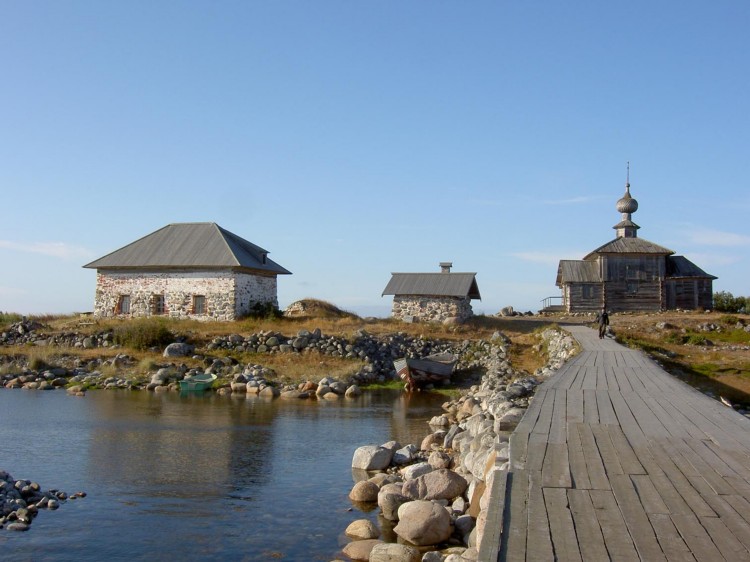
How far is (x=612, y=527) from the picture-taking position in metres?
5.41

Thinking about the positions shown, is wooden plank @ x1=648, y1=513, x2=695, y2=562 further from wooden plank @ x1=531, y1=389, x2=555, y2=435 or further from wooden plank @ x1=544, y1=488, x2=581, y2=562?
wooden plank @ x1=531, y1=389, x2=555, y2=435

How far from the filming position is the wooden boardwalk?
5055mm

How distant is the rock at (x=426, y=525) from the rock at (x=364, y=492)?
2.18 m

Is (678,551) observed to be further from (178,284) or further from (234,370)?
(178,284)

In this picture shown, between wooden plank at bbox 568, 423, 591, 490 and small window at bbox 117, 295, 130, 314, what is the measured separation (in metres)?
33.5

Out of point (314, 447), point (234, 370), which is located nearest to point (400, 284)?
point (234, 370)

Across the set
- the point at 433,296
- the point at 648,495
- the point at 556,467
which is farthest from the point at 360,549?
the point at 433,296

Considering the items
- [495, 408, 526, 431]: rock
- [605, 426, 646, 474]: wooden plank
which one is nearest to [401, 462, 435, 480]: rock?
[495, 408, 526, 431]: rock

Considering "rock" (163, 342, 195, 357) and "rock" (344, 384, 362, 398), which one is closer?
"rock" (344, 384, 362, 398)

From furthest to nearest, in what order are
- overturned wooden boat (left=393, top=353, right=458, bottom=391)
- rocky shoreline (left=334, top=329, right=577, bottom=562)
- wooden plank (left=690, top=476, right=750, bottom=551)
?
overturned wooden boat (left=393, top=353, right=458, bottom=391) → rocky shoreline (left=334, top=329, right=577, bottom=562) → wooden plank (left=690, top=476, right=750, bottom=551)

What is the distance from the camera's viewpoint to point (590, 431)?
920 cm

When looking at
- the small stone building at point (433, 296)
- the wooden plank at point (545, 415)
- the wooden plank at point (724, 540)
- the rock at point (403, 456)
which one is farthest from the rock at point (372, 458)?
the small stone building at point (433, 296)

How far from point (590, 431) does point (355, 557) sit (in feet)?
11.4

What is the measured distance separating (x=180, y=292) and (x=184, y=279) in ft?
2.43
